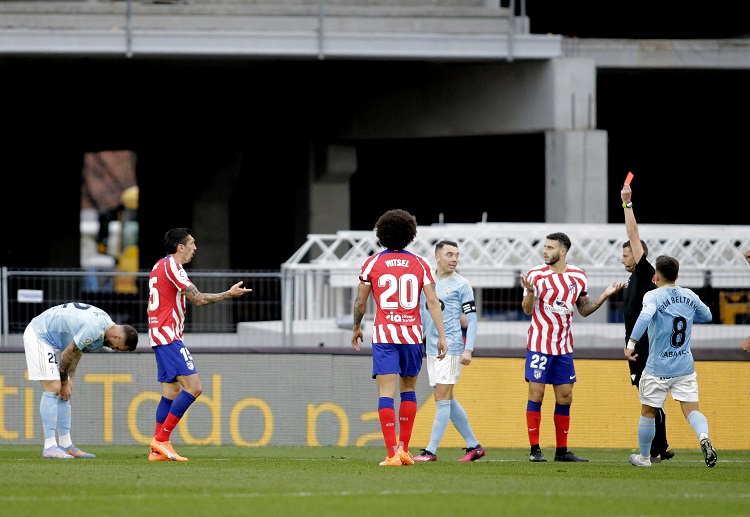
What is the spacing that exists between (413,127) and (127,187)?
201 ft

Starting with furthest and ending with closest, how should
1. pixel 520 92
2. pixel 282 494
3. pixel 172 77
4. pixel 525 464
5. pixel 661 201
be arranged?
pixel 661 201
pixel 172 77
pixel 520 92
pixel 525 464
pixel 282 494

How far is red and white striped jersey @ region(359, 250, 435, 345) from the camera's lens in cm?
998

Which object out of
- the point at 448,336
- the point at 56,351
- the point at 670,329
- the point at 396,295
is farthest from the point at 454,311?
the point at 56,351

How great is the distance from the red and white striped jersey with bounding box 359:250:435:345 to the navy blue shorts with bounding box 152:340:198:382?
1833mm

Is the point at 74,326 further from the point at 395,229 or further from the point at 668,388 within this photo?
the point at 668,388

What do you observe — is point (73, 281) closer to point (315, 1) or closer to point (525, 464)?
point (525, 464)

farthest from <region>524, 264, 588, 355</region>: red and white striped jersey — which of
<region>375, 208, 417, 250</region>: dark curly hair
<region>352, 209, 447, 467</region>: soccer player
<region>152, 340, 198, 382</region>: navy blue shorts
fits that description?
<region>152, 340, 198, 382</region>: navy blue shorts

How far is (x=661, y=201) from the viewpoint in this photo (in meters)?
46.6

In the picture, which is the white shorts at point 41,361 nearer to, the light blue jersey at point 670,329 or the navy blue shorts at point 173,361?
the navy blue shorts at point 173,361

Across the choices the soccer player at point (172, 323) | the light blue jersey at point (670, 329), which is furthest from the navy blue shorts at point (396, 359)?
the light blue jersey at point (670, 329)

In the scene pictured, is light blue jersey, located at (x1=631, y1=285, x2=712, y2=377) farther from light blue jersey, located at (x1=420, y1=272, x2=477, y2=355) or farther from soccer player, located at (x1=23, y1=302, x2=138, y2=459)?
soccer player, located at (x1=23, y1=302, x2=138, y2=459)

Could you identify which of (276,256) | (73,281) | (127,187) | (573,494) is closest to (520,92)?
(73,281)

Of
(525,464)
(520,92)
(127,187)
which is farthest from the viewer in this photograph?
(127,187)

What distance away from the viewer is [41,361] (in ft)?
37.1
